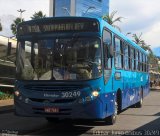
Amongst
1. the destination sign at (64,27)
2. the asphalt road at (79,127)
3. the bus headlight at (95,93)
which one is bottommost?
the asphalt road at (79,127)

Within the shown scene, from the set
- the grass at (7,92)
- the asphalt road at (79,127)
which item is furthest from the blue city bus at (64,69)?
the grass at (7,92)

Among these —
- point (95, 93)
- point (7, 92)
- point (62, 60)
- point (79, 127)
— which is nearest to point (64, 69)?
point (62, 60)

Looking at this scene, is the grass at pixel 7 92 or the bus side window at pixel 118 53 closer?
the bus side window at pixel 118 53

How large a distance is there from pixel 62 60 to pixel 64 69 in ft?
0.94

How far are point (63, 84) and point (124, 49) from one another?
17.4ft

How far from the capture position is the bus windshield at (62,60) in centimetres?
1221

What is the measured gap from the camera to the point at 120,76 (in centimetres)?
1556

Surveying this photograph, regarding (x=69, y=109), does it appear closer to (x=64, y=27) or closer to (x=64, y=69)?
(x=64, y=69)

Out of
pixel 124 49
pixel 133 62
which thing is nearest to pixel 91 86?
pixel 124 49

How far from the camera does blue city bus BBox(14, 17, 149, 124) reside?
1209 centimetres

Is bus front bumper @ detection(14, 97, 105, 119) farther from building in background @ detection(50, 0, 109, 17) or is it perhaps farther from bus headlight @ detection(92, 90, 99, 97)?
building in background @ detection(50, 0, 109, 17)

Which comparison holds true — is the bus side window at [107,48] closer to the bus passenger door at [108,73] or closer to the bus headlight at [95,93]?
the bus passenger door at [108,73]

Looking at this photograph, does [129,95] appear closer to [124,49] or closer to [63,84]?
[124,49]

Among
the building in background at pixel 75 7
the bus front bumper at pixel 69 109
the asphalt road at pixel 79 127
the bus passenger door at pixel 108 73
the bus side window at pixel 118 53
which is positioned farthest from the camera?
the building in background at pixel 75 7
